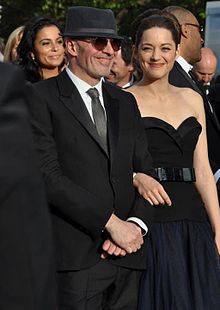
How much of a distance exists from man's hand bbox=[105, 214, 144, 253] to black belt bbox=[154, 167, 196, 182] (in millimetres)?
548

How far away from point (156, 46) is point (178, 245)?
1.06 meters

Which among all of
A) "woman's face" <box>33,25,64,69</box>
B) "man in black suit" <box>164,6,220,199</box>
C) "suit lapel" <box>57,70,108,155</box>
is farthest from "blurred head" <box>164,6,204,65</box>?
"suit lapel" <box>57,70,108,155</box>

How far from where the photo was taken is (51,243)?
172 cm

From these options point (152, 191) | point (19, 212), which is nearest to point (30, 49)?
→ point (152, 191)

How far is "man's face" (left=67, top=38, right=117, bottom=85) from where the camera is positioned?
400 cm

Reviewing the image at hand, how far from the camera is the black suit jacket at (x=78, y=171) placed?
12.0ft

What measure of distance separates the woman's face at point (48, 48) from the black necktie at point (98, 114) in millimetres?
1568

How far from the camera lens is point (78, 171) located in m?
3.73

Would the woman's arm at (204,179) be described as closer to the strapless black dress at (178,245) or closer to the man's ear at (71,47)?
the strapless black dress at (178,245)

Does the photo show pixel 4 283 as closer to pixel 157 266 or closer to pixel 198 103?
pixel 157 266

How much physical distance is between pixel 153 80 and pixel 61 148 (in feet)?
2.96

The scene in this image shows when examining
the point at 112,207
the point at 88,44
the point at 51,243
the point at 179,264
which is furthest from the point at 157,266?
the point at 51,243

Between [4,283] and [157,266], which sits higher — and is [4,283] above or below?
above

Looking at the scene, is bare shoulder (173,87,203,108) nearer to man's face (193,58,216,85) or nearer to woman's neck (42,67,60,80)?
woman's neck (42,67,60,80)
